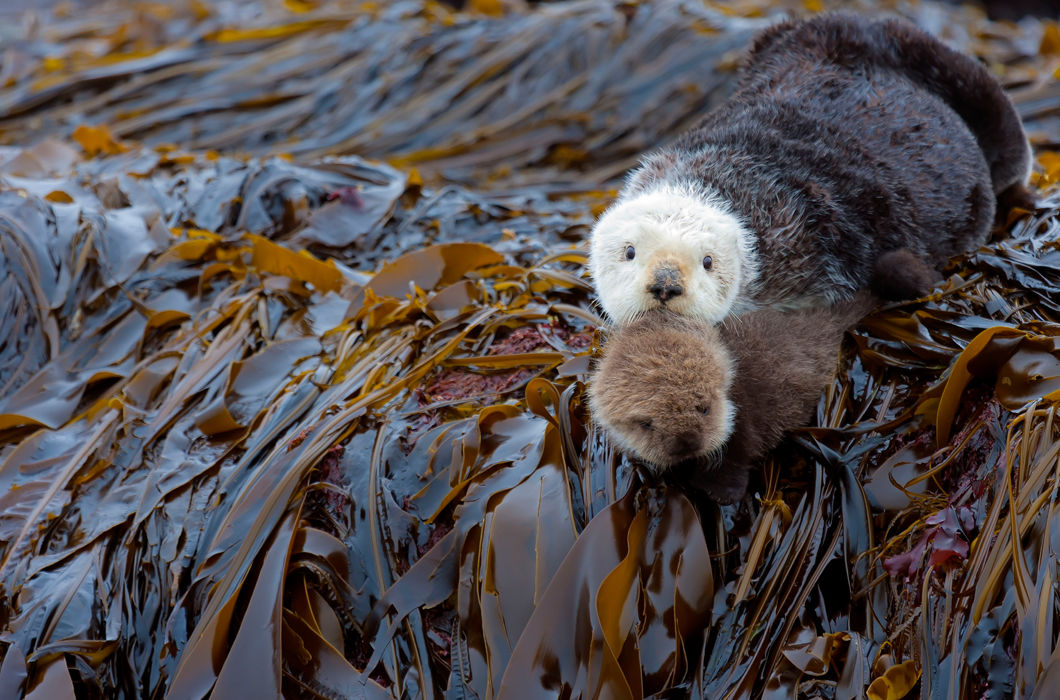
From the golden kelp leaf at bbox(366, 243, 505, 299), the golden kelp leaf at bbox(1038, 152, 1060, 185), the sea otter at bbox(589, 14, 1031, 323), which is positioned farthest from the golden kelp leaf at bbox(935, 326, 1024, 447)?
the golden kelp leaf at bbox(1038, 152, 1060, 185)

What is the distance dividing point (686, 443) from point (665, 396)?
0.12 m

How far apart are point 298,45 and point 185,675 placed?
4899mm

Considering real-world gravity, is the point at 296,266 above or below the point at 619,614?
above

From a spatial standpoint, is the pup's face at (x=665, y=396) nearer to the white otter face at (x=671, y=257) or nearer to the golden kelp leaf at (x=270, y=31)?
the white otter face at (x=671, y=257)

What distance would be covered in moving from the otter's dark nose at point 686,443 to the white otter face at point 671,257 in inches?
20.8

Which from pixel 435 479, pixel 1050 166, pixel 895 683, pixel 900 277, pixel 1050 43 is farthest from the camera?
pixel 1050 43

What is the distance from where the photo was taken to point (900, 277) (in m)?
2.56

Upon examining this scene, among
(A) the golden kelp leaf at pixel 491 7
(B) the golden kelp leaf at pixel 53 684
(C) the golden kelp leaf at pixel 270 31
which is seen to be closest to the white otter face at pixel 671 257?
(B) the golden kelp leaf at pixel 53 684

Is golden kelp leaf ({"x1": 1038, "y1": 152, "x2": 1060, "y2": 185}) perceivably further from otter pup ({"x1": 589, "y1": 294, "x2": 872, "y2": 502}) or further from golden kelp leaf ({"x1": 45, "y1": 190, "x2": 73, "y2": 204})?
golden kelp leaf ({"x1": 45, "y1": 190, "x2": 73, "y2": 204})

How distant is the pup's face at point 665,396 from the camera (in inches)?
78.2

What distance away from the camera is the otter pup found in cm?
200

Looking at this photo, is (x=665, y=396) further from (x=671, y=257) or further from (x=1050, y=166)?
(x=1050, y=166)

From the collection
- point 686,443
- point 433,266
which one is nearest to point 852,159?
point 686,443

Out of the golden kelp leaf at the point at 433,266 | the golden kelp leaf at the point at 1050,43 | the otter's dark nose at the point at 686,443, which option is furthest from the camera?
the golden kelp leaf at the point at 1050,43
